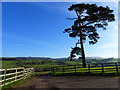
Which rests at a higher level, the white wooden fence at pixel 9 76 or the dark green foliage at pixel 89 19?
the dark green foliage at pixel 89 19

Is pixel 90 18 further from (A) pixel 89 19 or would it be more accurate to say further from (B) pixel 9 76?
(B) pixel 9 76

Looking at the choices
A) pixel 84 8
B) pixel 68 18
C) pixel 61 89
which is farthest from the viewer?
pixel 68 18

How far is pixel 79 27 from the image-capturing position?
107 ft

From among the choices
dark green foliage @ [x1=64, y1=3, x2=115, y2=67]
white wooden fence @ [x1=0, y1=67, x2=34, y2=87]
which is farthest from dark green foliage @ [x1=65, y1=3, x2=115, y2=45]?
white wooden fence @ [x1=0, y1=67, x2=34, y2=87]

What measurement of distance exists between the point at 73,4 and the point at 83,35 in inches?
258

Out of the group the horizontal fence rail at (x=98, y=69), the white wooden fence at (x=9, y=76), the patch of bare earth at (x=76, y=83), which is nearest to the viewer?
the patch of bare earth at (x=76, y=83)

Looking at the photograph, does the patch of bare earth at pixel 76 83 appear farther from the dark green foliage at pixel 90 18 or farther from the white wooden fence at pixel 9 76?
the dark green foliage at pixel 90 18

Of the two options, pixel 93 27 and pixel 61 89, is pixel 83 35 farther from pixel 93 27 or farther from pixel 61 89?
pixel 61 89

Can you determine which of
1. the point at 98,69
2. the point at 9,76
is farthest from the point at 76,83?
the point at 98,69

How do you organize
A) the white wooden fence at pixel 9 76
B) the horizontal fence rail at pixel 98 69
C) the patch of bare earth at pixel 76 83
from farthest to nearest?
1. the horizontal fence rail at pixel 98 69
2. the white wooden fence at pixel 9 76
3. the patch of bare earth at pixel 76 83

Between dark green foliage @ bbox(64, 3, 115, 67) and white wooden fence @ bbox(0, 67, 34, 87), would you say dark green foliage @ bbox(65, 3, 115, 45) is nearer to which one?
dark green foliage @ bbox(64, 3, 115, 67)

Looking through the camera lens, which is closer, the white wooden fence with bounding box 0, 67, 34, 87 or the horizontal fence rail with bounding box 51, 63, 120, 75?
the white wooden fence with bounding box 0, 67, 34, 87

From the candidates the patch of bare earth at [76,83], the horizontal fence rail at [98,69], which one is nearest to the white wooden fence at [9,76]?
the patch of bare earth at [76,83]

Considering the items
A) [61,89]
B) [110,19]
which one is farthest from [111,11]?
[61,89]
